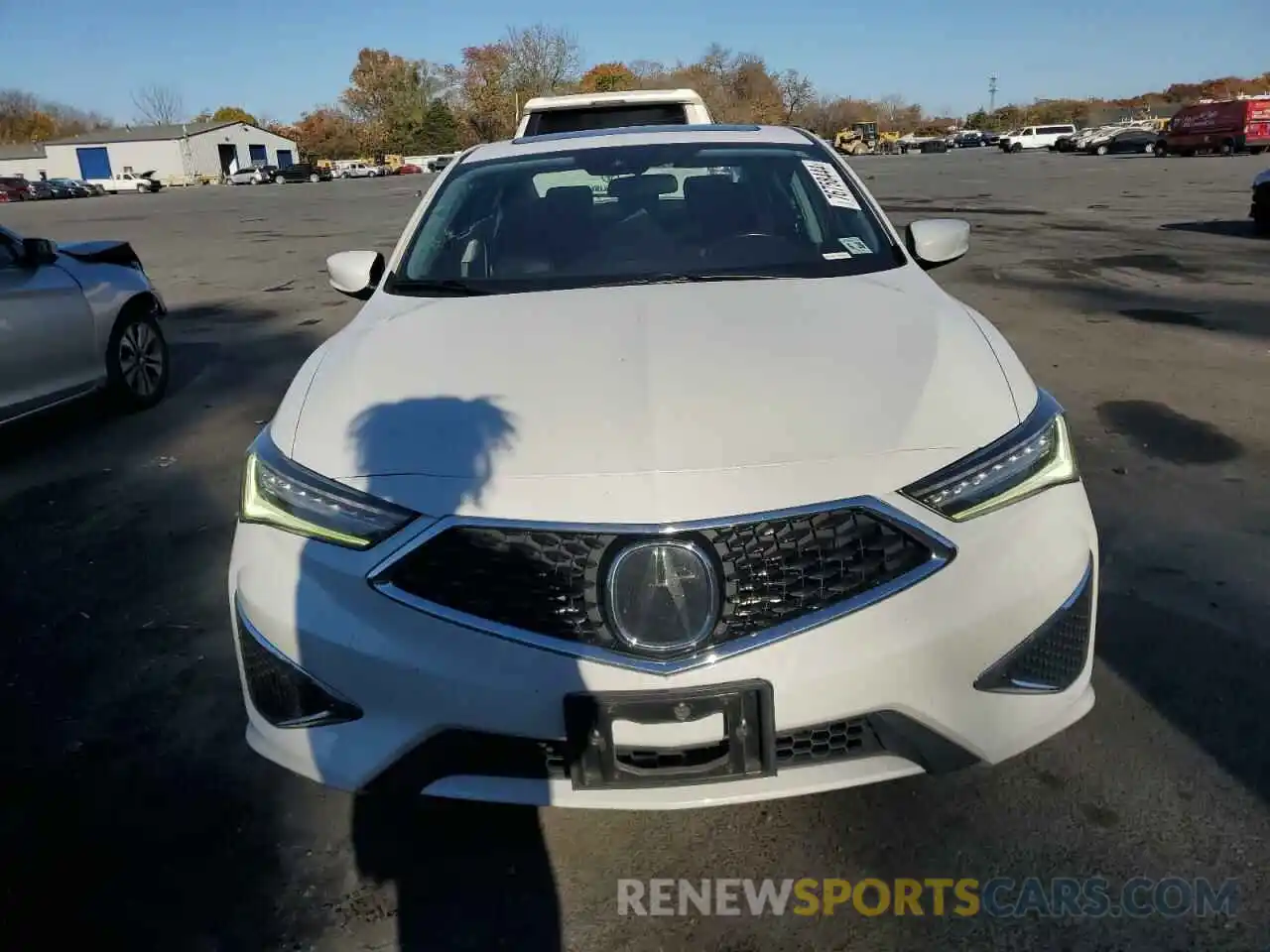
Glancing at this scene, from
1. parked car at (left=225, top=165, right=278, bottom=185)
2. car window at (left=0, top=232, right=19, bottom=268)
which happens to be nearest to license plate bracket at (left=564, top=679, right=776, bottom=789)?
car window at (left=0, top=232, right=19, bottom=268)

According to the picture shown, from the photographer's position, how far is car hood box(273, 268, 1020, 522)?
2109 millimetres

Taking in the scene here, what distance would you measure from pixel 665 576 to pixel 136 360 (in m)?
6.03

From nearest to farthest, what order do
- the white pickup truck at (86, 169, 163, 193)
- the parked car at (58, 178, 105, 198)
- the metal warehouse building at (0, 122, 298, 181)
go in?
the parked car at (58, 178, 105, 198) < the white pickup truck at (86, 169, 163, 193) < the metal warehouse building at (0, 122, 298, 181)

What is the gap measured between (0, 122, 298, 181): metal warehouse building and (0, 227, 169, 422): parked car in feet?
292

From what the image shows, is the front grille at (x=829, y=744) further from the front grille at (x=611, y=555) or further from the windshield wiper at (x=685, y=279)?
the windshield wiper at (x=685, y=279)

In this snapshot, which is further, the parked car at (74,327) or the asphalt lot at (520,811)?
the parked car at (74,327)

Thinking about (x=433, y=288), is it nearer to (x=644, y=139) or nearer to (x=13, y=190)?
(x=644, y=139)

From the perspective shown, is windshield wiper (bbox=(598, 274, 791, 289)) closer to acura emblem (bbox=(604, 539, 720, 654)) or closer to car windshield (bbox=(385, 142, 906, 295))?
car windshield (bbox=(385, 142, 906, 295))

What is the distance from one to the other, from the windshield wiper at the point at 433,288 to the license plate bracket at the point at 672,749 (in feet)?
5.23

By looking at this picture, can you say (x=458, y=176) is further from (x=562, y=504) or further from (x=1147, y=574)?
(x=1147, y=574)

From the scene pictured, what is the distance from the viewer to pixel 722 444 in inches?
85.4

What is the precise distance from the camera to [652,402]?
2320 mm

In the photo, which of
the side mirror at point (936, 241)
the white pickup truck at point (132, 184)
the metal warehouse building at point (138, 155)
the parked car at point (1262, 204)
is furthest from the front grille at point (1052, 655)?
the metal warehouse building at point (138, 155)

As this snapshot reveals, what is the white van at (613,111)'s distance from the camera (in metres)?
9.53
